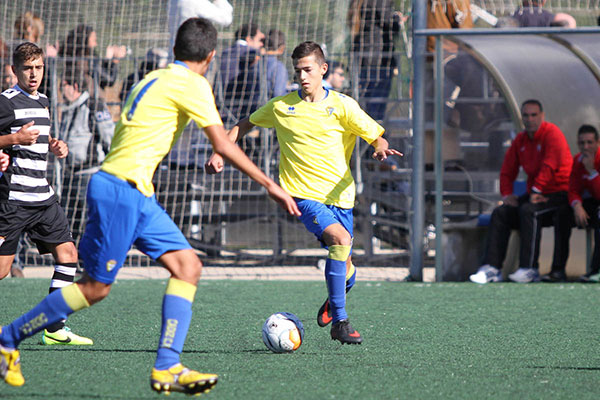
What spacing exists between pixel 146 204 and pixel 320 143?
1992 millimetres

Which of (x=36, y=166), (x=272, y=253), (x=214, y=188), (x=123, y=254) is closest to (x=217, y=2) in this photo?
(x=214, y=188)

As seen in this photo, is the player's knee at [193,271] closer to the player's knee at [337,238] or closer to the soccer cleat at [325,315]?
the player's knee at [337,238]

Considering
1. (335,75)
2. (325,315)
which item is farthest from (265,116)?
(335,75)

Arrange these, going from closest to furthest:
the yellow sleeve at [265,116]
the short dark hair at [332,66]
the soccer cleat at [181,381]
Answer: the soccer cleat at [181,381] → the yellow sleeve at [265,116] → the short dark hair at [332,66]

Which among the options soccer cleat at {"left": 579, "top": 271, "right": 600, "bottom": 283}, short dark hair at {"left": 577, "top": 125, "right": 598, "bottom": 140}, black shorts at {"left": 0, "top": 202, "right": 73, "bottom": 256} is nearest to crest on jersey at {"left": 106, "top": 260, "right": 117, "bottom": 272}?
black shorts at {"left": 0, "top": 202, "right": 73, "bottom": 256}

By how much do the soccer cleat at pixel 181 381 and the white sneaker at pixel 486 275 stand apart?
233 inches

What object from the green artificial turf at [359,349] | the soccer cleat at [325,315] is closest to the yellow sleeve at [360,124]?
the soccer cleat at [325,315]

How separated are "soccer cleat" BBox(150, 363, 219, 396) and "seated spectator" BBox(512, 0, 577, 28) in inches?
303

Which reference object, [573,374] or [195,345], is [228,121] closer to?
[195,345]

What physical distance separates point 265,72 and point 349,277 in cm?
504

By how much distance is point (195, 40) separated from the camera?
3916 millimetres

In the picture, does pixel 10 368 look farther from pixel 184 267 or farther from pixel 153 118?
pixel 153 118

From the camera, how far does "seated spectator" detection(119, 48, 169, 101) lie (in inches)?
412

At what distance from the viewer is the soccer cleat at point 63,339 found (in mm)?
5246
